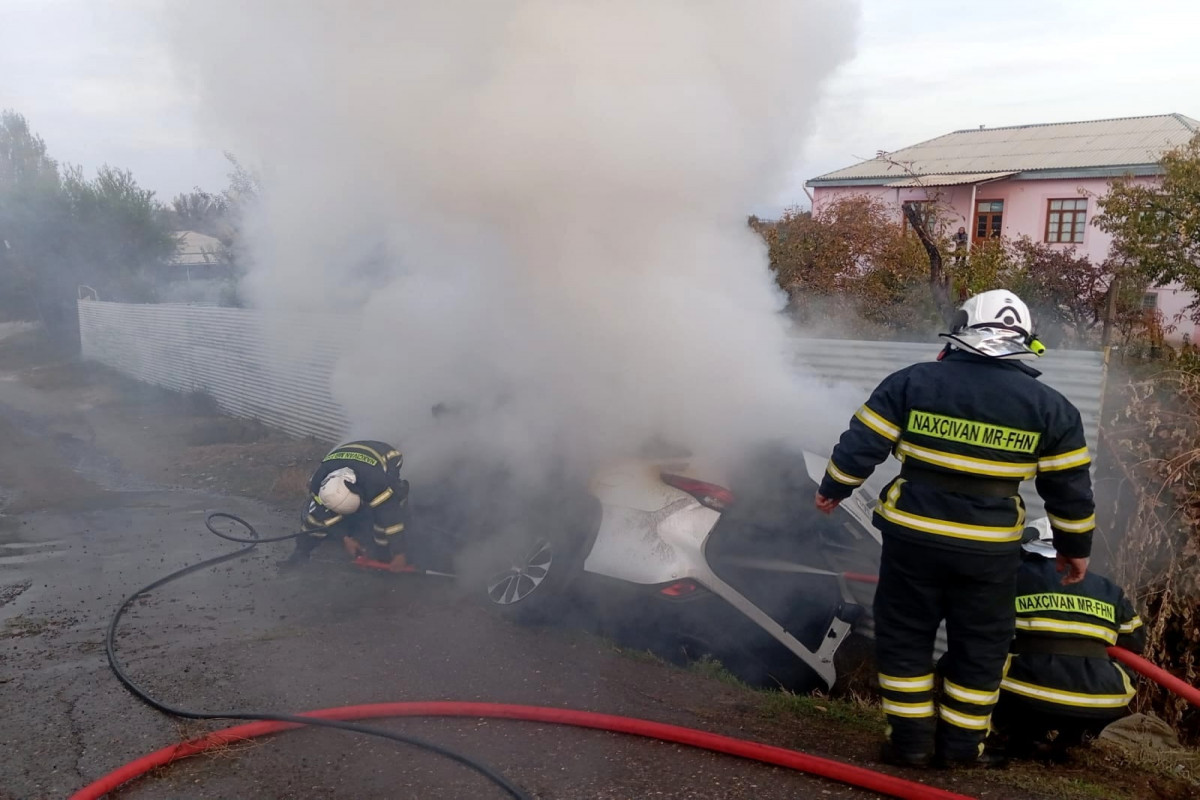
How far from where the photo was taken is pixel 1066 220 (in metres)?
25.0

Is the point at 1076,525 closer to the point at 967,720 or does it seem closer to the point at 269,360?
the point at 967,720

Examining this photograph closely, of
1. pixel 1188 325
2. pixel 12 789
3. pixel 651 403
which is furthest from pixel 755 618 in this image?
pixel 1188 325

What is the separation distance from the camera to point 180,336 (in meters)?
15.2

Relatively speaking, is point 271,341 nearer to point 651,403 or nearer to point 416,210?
point 416,210

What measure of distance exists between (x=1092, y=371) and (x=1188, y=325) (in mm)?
17430

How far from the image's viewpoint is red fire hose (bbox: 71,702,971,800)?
2924 millimetres

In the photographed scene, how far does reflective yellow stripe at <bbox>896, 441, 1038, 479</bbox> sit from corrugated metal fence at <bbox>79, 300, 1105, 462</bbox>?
2.00 metres

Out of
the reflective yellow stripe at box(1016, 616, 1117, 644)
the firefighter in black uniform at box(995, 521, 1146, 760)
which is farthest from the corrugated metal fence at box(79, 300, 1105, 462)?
the reflective yellow stripe at box(1016, 616, 1117, 644)

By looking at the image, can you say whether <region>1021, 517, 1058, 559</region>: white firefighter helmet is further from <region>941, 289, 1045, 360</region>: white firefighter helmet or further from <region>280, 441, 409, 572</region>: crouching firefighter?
<region>280, 441, 409, 572</region>: crouching firefighter

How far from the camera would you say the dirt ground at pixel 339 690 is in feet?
10.1

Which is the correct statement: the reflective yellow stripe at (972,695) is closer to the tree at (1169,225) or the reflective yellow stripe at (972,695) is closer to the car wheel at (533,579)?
the car wheel at (533,579)

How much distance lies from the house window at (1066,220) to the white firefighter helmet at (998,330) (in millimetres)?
25013

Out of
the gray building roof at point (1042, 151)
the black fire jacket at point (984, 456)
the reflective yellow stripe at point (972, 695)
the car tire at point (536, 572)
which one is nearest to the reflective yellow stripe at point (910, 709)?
the reflective yellow stripe at point (972, 695)

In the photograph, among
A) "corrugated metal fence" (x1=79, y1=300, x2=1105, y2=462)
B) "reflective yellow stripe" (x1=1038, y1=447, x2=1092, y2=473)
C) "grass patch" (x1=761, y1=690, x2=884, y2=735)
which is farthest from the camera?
"corrugated metal fence" (x1=79, y1=300, x2=1105, y2=462)
